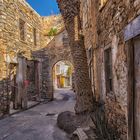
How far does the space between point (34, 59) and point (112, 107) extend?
1130 cm

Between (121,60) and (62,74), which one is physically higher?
(121,60)

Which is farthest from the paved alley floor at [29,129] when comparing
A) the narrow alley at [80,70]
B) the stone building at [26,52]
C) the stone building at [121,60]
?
the stone building at [121,60]

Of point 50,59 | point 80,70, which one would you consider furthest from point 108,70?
point 50,59

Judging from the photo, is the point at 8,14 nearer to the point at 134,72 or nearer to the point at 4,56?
the point at 4,56

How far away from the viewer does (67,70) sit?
174 ft

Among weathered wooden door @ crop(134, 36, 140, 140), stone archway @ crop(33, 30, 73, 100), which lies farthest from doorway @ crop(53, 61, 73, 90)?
weathered wooden door @ crop(134, 36, 140, 140)

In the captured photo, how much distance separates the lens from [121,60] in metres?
5.66

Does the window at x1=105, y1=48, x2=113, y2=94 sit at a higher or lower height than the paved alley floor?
higher

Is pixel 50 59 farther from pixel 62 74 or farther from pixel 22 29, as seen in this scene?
pixel 62 74

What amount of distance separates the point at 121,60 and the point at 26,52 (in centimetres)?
1078

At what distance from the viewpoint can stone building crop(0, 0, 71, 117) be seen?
464 inches

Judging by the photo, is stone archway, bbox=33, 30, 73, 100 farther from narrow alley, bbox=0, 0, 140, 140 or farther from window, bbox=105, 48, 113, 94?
window, bbox=105, 48, 113, 94

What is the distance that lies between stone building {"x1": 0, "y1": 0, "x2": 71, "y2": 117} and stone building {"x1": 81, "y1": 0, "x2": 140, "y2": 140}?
4.79 metres

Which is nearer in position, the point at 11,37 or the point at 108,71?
the point at 108,71
